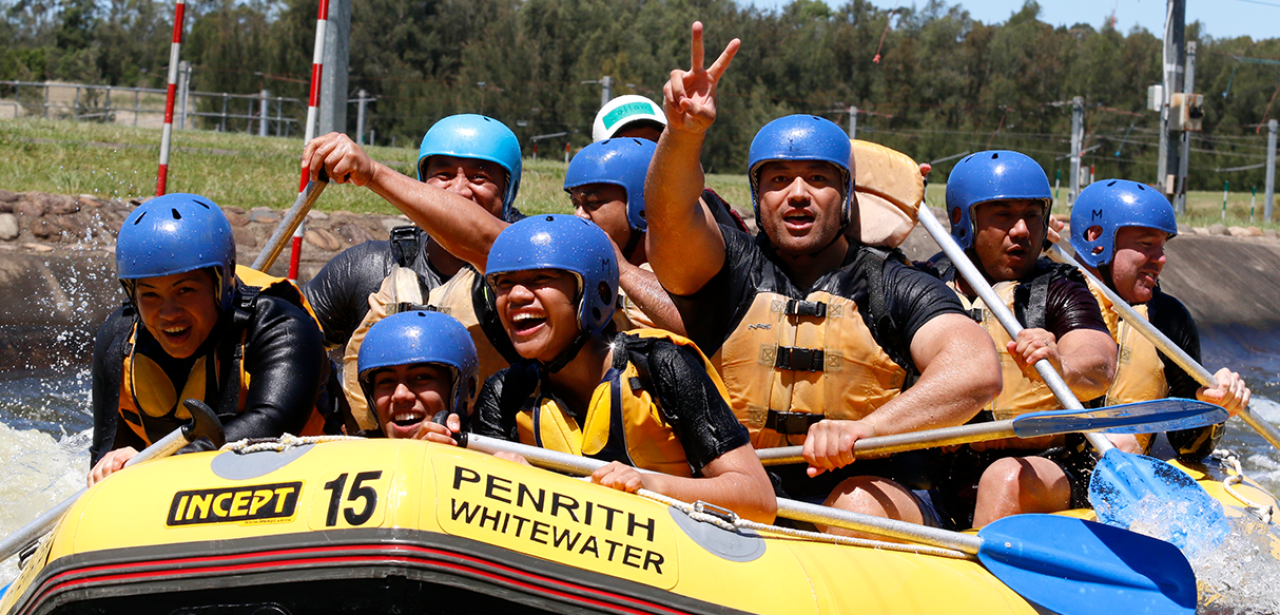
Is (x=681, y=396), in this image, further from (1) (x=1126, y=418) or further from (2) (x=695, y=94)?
(1) (x=1126, y=418)

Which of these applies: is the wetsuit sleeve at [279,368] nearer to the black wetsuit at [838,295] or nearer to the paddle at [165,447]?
the paddle at [165,447]

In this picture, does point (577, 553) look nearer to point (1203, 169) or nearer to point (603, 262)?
point (603, 262)

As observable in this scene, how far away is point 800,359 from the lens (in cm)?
352

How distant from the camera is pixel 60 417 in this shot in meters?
7.78

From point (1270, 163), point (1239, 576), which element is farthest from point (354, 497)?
point (1270, 163)

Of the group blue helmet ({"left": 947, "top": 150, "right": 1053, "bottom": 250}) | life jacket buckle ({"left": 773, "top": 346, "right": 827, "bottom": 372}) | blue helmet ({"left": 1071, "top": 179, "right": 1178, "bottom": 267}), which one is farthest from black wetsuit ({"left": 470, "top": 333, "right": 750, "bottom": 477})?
blue helmet ({"left": 1071, "top": 179, "right": 1178, "bottom": 267})

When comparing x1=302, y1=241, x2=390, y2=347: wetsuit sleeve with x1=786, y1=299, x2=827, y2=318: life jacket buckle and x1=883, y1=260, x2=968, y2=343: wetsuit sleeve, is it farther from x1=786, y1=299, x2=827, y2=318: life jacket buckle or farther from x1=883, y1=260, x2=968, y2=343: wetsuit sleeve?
x1=883, y1=260, x2=968, y2=343: wetsuit sleeve

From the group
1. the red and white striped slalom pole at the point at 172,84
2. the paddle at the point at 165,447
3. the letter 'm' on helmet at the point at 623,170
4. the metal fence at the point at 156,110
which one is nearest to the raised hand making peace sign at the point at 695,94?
the letter 'm' on helmet at the point at 623,170

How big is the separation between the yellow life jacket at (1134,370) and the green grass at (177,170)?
795 centimetres

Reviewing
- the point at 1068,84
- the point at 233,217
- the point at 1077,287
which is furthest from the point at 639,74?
the point at 1077,287

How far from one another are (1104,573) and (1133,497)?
0.49 metres

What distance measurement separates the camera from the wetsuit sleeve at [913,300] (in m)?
3.42

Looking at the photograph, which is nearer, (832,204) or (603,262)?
(603,262)

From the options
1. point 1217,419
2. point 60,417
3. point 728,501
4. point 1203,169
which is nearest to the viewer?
point 728,501
